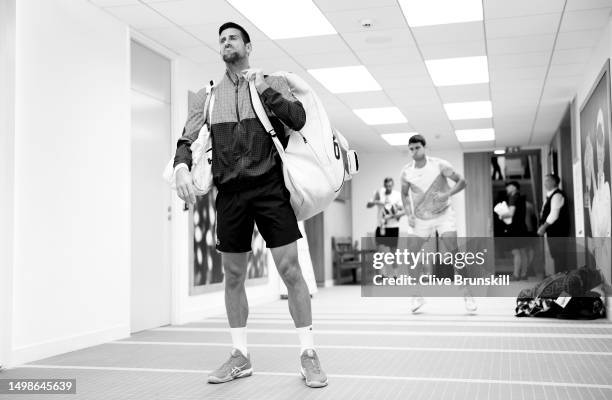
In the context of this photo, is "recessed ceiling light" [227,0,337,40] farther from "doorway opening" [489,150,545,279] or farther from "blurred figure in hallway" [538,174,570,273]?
"doorway opening" [489,150,545,279]

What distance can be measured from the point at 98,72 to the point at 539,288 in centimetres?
399

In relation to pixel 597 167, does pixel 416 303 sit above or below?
below

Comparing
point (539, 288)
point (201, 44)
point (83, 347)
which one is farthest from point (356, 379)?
point (201, 44)

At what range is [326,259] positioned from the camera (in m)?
11.1

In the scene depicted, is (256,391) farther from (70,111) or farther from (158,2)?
(158,2)

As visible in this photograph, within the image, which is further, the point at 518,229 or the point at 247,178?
the point at 518,229

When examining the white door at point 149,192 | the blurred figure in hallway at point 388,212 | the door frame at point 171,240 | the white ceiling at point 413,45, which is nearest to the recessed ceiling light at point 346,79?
the white ceiling at point 413,45

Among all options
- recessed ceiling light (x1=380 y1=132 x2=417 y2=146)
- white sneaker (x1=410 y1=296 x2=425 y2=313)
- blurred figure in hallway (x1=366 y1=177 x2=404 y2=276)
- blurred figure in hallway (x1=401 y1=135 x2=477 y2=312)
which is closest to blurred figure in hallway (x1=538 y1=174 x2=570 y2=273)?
blurred figure in hallway (x1=366 y1=177 x2=404 y2=276)

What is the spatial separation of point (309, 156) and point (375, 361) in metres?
1.21

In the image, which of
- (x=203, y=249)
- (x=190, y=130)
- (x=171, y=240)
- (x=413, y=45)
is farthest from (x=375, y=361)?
(x=413, y=45)

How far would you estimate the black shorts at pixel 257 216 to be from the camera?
9.17 feet

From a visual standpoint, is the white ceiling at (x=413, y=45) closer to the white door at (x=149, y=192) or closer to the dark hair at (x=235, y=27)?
the white door at (x=149, y=192)

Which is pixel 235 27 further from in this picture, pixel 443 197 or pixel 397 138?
pixel 397 138

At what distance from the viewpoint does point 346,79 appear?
725 centimetres
